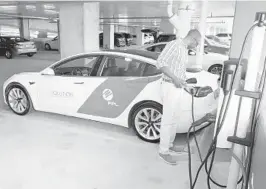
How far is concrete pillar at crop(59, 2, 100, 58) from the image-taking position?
8.41 meters

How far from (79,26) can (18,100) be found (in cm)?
419

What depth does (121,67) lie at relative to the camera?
4.22 metres

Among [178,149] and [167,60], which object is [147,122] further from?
[167,60]

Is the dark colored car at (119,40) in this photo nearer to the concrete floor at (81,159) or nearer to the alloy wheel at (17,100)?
the alloy wheel at (17,100)

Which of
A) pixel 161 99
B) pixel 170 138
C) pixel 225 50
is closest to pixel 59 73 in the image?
pixel 161 99

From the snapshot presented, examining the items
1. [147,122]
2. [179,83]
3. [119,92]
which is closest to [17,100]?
[119,92]

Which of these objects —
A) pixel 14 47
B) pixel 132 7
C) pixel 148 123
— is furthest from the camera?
pixel 14 47

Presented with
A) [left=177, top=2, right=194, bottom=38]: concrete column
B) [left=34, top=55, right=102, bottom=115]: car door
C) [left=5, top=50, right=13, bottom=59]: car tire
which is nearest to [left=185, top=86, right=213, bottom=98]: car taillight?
[left=34, top=55, right=102, bottom=115]: car door

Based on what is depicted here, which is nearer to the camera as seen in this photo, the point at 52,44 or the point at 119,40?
the point at 52,44

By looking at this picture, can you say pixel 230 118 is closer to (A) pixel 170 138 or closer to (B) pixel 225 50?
(A) pixel 170 138

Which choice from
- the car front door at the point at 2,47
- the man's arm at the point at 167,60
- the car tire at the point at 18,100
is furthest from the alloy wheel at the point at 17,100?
the car front door at the point at 2,47

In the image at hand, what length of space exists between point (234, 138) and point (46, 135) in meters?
3.14

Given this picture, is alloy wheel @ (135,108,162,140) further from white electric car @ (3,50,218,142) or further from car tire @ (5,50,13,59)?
car tire @ (5,50,13,59)

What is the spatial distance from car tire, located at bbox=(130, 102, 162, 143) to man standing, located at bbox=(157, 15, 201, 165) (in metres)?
0.36
